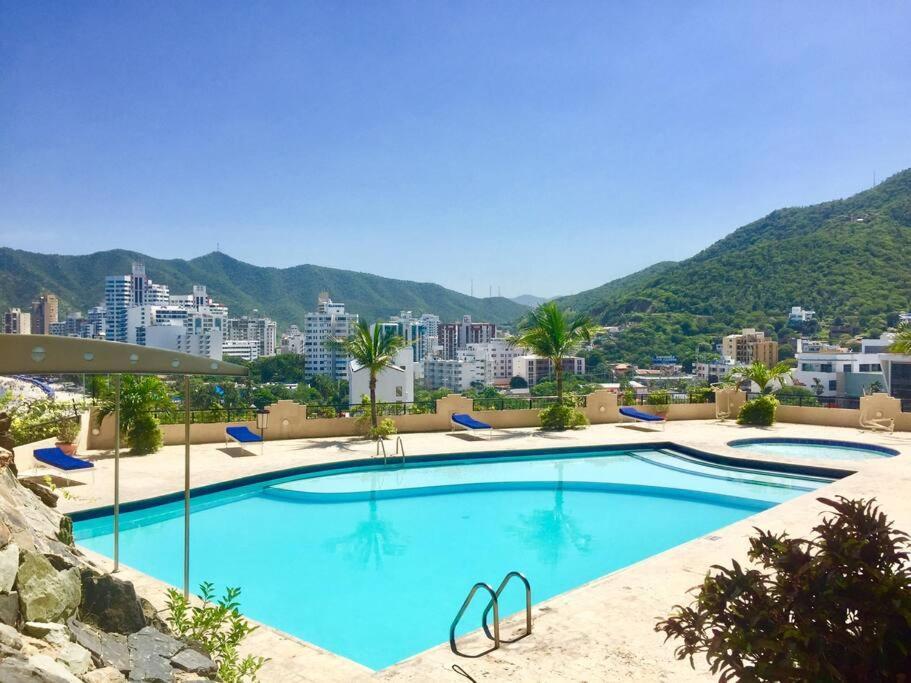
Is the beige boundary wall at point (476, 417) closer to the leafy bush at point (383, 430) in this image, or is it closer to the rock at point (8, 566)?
the leafy bush at point (383, 430)

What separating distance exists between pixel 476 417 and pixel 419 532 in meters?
7.42

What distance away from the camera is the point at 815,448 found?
15.2m

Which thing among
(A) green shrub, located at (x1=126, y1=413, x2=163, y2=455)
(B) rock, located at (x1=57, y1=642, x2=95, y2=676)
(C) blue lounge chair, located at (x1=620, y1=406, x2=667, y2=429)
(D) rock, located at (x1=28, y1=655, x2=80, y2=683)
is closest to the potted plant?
(A) green shrub, located at (x1=126, y1=413, x2=163, y2=455)

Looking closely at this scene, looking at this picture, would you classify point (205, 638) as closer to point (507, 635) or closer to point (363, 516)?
point (507, 635)

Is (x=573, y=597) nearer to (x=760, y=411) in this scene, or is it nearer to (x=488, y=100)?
(x=760, y=411)

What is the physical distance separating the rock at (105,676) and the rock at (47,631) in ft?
0.80

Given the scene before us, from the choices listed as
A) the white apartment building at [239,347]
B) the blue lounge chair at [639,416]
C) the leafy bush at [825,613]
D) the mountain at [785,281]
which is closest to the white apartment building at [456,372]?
the white apartment building at [239,347]

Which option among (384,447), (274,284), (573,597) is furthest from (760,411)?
(274,284)

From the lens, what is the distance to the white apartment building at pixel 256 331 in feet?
423

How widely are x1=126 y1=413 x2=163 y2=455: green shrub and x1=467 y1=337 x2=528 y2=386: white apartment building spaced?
120165 mm

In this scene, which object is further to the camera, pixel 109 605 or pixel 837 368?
pixel 837 368

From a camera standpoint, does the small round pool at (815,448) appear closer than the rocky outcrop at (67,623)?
No

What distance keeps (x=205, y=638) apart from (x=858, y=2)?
1831cm

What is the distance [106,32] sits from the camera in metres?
19.2
